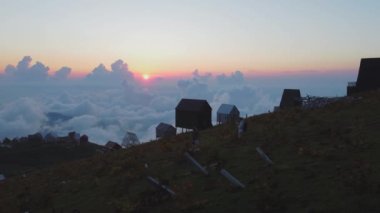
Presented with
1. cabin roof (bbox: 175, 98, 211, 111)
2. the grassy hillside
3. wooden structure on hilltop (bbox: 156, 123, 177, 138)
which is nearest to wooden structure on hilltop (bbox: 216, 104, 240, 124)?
cabin roof (bbox: 175, 98, 211, 111)

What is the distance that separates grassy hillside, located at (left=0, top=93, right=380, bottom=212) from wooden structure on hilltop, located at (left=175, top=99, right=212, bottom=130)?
3060cm

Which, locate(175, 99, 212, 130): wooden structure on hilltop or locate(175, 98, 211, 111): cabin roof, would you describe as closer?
locate(175, 99, 212, 130): wooden structure on hilltop

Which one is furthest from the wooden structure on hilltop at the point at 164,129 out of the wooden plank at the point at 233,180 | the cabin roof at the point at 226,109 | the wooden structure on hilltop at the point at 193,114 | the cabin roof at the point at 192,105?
the wooden plank at the point at 233,180

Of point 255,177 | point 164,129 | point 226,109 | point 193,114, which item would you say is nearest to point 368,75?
point 193,114

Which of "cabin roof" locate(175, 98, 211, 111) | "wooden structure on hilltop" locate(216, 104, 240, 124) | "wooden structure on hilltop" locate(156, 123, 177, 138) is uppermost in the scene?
"cabin roof" locate(175, 98, 211, 111)

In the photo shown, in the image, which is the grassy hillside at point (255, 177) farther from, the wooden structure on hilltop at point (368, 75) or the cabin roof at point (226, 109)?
the cabin roof at point (226, 109)

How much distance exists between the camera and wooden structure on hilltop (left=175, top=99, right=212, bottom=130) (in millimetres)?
62969

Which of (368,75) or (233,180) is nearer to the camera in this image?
(233,180)

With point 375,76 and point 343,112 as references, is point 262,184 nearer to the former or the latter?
point 343,112

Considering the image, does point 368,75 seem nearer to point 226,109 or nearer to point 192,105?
point 192,105

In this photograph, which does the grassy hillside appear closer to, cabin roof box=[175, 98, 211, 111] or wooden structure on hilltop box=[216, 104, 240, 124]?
cabin roof box=[175, 98, 211, 111]

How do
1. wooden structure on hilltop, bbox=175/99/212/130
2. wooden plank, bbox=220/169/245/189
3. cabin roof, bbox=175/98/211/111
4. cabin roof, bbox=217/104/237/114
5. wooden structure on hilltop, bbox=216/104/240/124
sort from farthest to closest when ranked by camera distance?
cabin roof, bbox=217/104/237/114 < wooden structure on hilltop, bbox=216/104/240/124 < cabin roof, bbox=175/98/211/111 < wooden structure on hilltop, bbox=175/99/212/130 < wooden plank, bbox=220/169/245/189

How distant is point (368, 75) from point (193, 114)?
2420cm

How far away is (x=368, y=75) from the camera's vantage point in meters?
49.5
